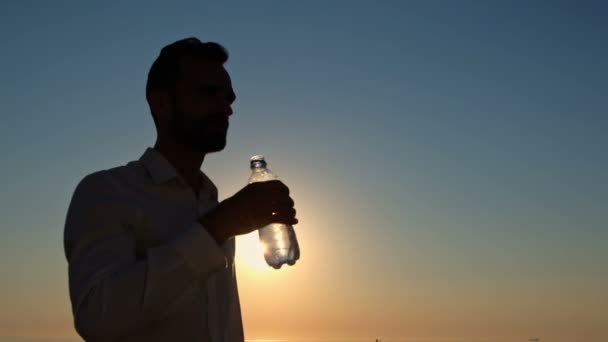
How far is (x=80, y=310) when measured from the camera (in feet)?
8.64

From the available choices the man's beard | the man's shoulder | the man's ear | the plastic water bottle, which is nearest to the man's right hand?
the man's shoulder

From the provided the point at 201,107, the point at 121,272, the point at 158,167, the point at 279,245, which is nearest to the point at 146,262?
the point at 121,272

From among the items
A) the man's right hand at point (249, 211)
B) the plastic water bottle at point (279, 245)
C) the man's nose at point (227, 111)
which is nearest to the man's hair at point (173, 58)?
the man's nose at point (227, 111)

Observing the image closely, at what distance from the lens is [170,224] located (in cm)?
321

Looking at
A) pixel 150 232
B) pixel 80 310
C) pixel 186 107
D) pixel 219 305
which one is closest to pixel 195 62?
pixel 186 107

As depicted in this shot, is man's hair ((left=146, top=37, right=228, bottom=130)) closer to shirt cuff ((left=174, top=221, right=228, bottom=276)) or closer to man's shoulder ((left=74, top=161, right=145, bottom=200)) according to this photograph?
man's shoulder ((left=74, top=161, right=145, bottom=200))

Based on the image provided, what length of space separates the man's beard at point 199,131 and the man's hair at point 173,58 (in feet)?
0.77

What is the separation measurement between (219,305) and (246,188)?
2.73 feet

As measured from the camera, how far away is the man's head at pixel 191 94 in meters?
3.59

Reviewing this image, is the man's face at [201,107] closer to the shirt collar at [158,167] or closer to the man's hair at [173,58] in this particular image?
the man's hair at [173,58]

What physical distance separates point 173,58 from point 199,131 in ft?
1.72

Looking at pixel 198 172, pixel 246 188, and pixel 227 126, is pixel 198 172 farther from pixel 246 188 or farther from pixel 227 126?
pixel 246 188

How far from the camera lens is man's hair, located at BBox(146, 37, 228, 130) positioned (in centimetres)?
377

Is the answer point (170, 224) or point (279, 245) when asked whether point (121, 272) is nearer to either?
point (170, 224)
